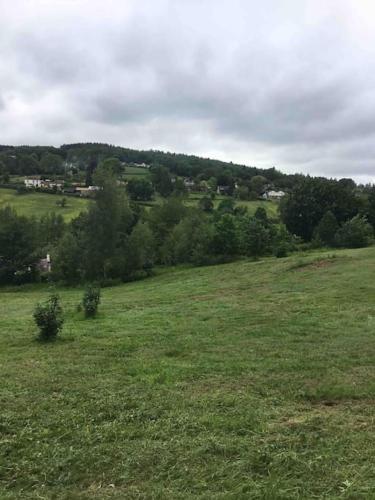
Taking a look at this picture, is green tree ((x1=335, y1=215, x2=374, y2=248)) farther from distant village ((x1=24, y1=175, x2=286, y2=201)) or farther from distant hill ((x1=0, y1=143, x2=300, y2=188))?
distant hill ((x1=0, y1=143, x2=300, y2=188))

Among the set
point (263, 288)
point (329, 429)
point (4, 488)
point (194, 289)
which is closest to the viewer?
point (4, 488)

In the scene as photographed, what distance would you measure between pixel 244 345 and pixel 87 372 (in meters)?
4.53

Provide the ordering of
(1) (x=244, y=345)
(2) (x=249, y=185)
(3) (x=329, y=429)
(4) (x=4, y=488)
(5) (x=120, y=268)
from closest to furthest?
(4) (x=4, y=488) → (3) (x=329, y=429) → (1) (x=244, y=345) → (5) (x=120, y=268) → (2) (x=249, y=185)

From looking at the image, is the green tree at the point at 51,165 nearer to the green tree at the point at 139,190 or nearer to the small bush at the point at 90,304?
the green tree at the point at 139,190

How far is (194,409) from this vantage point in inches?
309

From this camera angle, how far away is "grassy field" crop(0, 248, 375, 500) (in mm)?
5504

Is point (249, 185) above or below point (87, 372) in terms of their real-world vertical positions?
above

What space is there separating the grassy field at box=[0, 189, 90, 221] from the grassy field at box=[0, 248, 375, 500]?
241 ft

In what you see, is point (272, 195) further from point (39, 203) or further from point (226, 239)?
point (226, 239)

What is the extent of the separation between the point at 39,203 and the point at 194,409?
9397cm

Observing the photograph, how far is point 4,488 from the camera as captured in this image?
18.0ft

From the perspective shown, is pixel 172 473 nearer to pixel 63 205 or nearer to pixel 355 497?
pixel 355 497

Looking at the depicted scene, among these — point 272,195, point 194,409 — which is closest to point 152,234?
point 194,409

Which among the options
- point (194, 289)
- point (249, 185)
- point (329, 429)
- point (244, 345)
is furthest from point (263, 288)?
point (249, 185)
